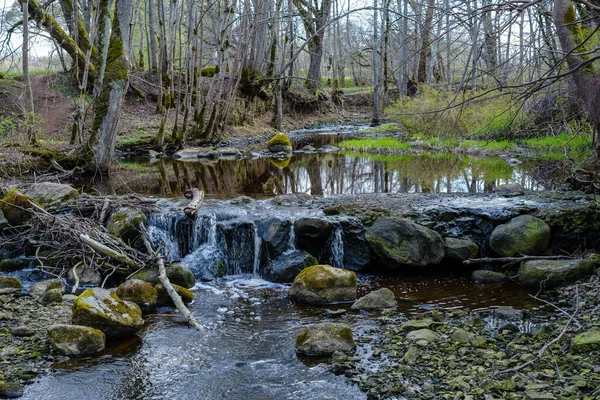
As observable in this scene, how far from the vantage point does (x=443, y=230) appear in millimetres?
8727

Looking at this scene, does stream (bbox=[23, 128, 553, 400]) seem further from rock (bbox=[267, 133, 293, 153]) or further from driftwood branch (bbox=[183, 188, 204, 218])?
→ rock (bbox=[267, 133, 293, 153])

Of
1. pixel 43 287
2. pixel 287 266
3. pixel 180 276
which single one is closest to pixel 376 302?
pixel 287 266

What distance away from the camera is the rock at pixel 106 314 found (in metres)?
5.47

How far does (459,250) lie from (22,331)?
5.93m

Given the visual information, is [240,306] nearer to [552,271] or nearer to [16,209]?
[552,271]

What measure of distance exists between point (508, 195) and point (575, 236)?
6.54 ft

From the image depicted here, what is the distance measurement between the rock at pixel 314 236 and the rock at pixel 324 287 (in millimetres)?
1447

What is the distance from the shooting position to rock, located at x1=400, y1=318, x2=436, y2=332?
5590 mm

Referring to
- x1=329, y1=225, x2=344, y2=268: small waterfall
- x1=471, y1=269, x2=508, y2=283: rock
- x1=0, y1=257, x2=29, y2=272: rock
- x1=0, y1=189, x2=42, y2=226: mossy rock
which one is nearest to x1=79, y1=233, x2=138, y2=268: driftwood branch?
x1=0, y1=257, x2=29, y2=272: rock

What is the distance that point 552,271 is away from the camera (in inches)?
275

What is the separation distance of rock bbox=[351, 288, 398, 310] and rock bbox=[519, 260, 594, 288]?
76.7 inches

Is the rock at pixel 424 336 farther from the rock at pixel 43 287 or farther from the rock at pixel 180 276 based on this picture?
the rock at pixel 43 287

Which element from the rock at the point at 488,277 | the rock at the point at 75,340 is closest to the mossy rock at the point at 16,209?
the rock at the point at 75,340

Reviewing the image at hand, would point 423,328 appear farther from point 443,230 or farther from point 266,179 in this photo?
point 266,179
